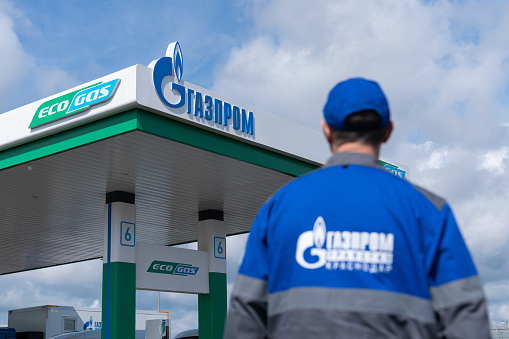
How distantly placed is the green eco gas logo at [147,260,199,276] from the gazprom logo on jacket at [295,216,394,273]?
13.0m

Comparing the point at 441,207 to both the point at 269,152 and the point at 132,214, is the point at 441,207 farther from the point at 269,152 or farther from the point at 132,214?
the point at 132,214

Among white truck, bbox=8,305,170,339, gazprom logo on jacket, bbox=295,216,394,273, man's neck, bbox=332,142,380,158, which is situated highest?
man's neck, bbox=332,142,380,158

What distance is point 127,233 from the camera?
567 inches

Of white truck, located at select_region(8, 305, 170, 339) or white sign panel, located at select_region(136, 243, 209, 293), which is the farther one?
white truck, located at select_region(8, 305, 170, 339)

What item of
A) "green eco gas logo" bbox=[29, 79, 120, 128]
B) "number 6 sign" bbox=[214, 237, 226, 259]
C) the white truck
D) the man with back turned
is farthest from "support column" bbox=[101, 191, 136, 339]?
the man with back turned

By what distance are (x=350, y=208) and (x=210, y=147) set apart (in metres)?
9.90

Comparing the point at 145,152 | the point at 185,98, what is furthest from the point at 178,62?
the point at 145,152

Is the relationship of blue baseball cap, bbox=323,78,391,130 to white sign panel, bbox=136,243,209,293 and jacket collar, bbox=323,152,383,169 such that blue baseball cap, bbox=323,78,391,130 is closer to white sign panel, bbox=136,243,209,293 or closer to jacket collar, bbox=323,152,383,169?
jacket collar, bbox=323,152,383,169

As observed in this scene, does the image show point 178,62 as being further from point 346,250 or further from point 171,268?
point 346,250

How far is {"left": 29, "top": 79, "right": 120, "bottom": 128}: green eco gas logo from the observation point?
1087 centimetres

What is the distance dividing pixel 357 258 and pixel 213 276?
14.4m

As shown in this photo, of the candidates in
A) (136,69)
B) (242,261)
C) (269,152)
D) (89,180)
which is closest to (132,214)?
(89,180)

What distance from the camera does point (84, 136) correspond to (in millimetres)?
11195

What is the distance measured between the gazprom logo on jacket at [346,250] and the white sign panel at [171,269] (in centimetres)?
1270
